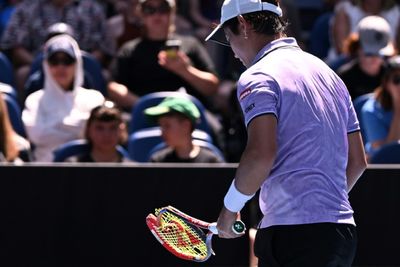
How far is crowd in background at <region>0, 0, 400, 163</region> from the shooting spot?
6.98m

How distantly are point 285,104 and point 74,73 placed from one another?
459 cm

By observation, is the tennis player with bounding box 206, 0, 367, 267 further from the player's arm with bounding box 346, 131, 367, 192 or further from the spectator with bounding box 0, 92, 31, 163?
the spectator with bounding box 0, 92, 31, 163

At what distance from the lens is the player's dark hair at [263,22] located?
354 cm

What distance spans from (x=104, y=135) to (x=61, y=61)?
3.40 ft

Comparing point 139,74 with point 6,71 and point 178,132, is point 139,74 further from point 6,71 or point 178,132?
point 178,132

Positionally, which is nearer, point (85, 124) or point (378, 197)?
point (378, 197)

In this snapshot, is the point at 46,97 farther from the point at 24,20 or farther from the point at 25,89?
the point at 24,20

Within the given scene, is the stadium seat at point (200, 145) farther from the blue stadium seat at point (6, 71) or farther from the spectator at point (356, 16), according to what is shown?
the spectator at point (356, 16)

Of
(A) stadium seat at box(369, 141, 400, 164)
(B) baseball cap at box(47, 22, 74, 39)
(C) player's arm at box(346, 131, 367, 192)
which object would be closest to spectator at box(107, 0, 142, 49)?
(B) baseball cap at box(47, 22, 74, 39)

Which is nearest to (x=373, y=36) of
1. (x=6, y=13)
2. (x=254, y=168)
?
(x=6, y=13)

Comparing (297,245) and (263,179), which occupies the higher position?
(263,179)

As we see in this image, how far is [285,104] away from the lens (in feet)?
11.2

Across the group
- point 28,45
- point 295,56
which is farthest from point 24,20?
point 295,56

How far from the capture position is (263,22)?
3566mm
